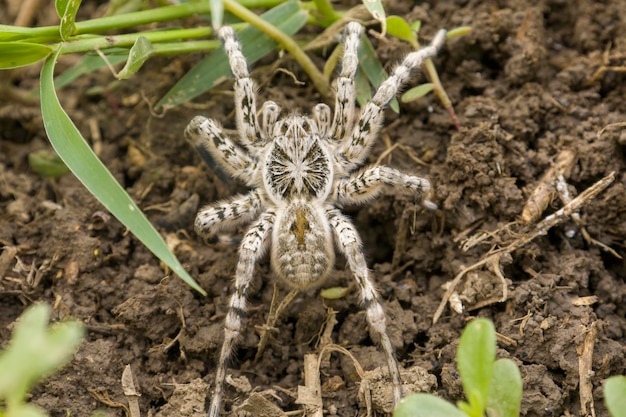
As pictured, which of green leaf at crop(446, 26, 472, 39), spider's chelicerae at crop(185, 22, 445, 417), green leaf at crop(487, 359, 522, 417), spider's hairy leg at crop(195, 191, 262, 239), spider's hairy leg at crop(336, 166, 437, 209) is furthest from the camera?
green leaf at crop(446, 26, 472, 39)

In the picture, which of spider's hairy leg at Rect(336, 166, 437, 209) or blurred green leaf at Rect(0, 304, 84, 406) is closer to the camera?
blurred green leaf at Rect(0, 304, 84, 406)

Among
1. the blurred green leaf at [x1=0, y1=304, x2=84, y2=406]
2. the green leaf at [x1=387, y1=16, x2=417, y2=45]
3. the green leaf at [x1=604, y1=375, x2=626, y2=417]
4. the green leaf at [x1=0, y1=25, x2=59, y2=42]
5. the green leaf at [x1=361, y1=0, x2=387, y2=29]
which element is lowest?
the green leaf at [x1=604, y1=375, x2=626, y2=417]

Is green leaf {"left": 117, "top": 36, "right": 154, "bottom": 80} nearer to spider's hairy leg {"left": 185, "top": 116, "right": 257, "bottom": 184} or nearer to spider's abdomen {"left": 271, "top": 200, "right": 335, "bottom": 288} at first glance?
spider's hairy leg {"left": 185, "top": 116, "right": 257, "bottom": 184}

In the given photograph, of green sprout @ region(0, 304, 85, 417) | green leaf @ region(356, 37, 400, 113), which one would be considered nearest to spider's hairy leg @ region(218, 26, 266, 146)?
green leaf @ region(356, 37, 400, 113)

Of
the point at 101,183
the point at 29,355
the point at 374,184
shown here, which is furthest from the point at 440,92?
the point at 29,355

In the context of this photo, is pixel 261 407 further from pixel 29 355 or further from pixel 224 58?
pixel 224 58

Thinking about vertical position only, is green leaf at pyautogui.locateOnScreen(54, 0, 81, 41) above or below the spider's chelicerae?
above

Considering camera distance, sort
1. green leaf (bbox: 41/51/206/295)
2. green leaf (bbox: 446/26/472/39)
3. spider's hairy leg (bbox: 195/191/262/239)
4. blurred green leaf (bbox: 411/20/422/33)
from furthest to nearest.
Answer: blurred green leaf (bbox: 411/20/422/33)
green leaf (bbox: 446/26/472/39)
spider's hairy leg (bbox: 195/191/262/239)
green leaf (bbox: 41/51/206/295)
